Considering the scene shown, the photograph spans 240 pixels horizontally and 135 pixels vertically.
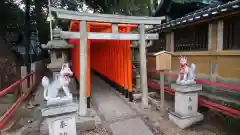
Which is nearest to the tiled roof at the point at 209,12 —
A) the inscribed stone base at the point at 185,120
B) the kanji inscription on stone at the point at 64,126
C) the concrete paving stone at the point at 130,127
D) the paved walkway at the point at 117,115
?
the inscribed stone base at the point at 185,120

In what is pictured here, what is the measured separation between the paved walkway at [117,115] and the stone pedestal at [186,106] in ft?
3.60

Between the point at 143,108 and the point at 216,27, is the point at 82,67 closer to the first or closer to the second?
the point at 143,108

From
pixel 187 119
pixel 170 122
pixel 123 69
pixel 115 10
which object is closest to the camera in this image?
pixel 187 119

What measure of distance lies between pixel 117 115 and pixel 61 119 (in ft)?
7.35

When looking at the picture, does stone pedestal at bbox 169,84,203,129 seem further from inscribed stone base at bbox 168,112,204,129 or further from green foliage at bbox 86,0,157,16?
green foliage at bbox 86,0,157,16

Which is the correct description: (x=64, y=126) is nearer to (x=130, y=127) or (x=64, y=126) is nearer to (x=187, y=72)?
(x=130, y=127)

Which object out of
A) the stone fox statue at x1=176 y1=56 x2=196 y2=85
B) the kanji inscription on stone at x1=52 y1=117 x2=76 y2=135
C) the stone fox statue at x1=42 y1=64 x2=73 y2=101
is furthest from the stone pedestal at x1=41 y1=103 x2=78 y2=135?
the stone fox statue at x1=176 y1=56 x2=196 y2=85

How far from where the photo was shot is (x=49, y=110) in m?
3.86

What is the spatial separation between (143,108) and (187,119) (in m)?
1.73

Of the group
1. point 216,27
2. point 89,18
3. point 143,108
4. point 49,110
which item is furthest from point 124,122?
point 216,27

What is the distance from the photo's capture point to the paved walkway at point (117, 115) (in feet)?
16.4

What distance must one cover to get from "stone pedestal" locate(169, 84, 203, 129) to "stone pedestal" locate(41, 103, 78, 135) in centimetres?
323

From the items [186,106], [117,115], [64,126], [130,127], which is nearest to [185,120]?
[186,106]

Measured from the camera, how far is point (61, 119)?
160 inches
